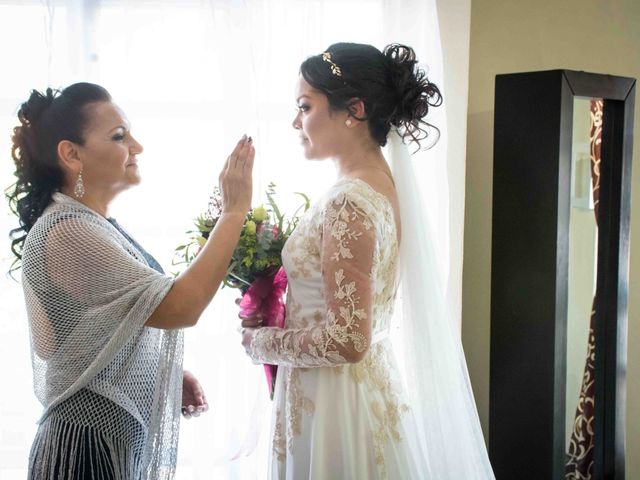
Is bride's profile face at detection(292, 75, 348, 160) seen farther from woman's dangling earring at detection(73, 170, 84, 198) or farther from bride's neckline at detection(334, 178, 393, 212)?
woman's dangling earring at detection(73, 170, 84, 198)

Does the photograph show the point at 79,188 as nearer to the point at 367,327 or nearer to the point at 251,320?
the point at 251,320

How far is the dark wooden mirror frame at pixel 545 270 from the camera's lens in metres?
2.26

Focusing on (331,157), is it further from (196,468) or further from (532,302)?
(196,468)

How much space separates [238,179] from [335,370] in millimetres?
530

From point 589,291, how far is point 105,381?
5.63 ft

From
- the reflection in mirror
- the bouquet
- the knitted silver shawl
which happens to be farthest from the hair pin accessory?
the reflection in mirror

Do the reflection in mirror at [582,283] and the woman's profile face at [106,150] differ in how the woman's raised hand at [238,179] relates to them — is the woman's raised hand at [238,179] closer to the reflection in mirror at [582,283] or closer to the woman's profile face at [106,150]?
the woman's profile face at [106,150]

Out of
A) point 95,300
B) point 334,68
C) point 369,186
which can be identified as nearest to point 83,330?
point 95,300

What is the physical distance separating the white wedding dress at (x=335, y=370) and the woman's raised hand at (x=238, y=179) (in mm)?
183

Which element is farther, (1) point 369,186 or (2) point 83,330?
(1) point 369,186

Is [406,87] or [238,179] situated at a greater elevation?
[406,87]

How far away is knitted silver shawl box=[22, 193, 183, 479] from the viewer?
150 centimetres

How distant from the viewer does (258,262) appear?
174 cm

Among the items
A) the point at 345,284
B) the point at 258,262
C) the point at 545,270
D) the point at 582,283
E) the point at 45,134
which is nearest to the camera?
the point at 345,284
